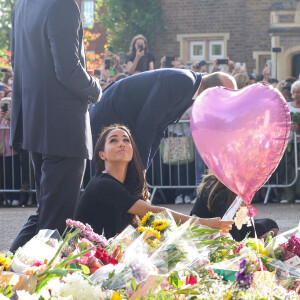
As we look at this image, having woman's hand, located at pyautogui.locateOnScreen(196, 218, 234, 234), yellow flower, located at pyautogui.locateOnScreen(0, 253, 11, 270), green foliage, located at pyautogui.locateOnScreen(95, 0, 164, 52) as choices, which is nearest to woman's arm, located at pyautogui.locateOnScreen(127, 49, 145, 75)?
woman's hand, located at pyautogui.locateOnScreen(196, 218, 234, 234)

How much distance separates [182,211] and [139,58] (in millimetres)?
4061

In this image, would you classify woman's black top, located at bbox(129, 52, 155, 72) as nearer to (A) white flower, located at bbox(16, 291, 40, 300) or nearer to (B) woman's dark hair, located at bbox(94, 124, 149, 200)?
(B) woman's dark hair, located at bbox(94, 124, 149, 200)

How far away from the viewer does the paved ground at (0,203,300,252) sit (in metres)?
7.99

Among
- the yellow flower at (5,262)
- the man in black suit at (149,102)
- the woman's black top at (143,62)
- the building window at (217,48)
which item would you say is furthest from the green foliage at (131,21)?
the yellow flower at (5,262)

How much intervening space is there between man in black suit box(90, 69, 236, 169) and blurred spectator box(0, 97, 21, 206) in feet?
15.7

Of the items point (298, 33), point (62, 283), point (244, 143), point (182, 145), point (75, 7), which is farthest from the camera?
point (298, 33)

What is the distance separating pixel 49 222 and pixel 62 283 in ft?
8.15

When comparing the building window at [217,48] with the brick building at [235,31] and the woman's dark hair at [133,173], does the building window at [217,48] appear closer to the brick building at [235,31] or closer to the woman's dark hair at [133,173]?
the brick building at [235,31]

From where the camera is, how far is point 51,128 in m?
5.16

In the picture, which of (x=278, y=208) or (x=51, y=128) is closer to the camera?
(x=51, y=128)

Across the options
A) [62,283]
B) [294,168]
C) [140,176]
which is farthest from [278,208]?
[62,283]

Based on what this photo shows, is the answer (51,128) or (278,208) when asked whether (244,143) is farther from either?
(278,208)

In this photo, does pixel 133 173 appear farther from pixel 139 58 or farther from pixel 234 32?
pixel 234 32

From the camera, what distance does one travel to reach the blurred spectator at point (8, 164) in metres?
10.8
